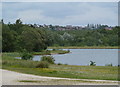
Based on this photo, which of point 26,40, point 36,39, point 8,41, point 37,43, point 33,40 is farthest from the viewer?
point 8,41

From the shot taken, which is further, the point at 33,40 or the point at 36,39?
the point at 33,40

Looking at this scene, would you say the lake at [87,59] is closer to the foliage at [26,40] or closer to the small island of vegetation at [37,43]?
the small island of vegetation at [37,43]

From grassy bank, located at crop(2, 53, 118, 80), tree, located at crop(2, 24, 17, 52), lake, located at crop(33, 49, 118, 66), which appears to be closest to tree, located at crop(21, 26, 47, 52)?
tree, located at crop(2, 24, 17, 52)

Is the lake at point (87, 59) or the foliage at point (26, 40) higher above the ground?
the foliage at point (26, 40)

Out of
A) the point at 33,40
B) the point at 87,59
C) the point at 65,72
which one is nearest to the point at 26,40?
the point at 33,40

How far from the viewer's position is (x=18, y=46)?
72.5 metres

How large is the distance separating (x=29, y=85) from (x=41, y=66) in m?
11.9

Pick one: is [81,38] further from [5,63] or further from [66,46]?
[5,63]

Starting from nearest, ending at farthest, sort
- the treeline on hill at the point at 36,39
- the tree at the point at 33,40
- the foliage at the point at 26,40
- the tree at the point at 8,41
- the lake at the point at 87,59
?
the lake at the point at 87,59
the tree at the point at 33,40
the foliage at the point at 26,40
the treeline on hill at the point at 36,39
the tree at the point at 8,41

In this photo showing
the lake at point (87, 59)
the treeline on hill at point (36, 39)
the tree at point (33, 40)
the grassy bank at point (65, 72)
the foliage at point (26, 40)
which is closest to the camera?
the grassy bank at point (65, 72)

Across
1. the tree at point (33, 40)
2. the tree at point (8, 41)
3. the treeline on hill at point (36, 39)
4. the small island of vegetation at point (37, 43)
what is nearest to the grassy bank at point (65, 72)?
the small island of vegetation at point (37, 43)

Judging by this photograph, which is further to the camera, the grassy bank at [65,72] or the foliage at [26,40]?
the foliage at [26,40]

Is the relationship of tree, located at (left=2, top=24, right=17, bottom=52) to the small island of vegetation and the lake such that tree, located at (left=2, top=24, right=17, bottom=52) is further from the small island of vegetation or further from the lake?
the lake

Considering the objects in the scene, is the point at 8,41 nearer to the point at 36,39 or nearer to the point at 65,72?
the point at 36,39
